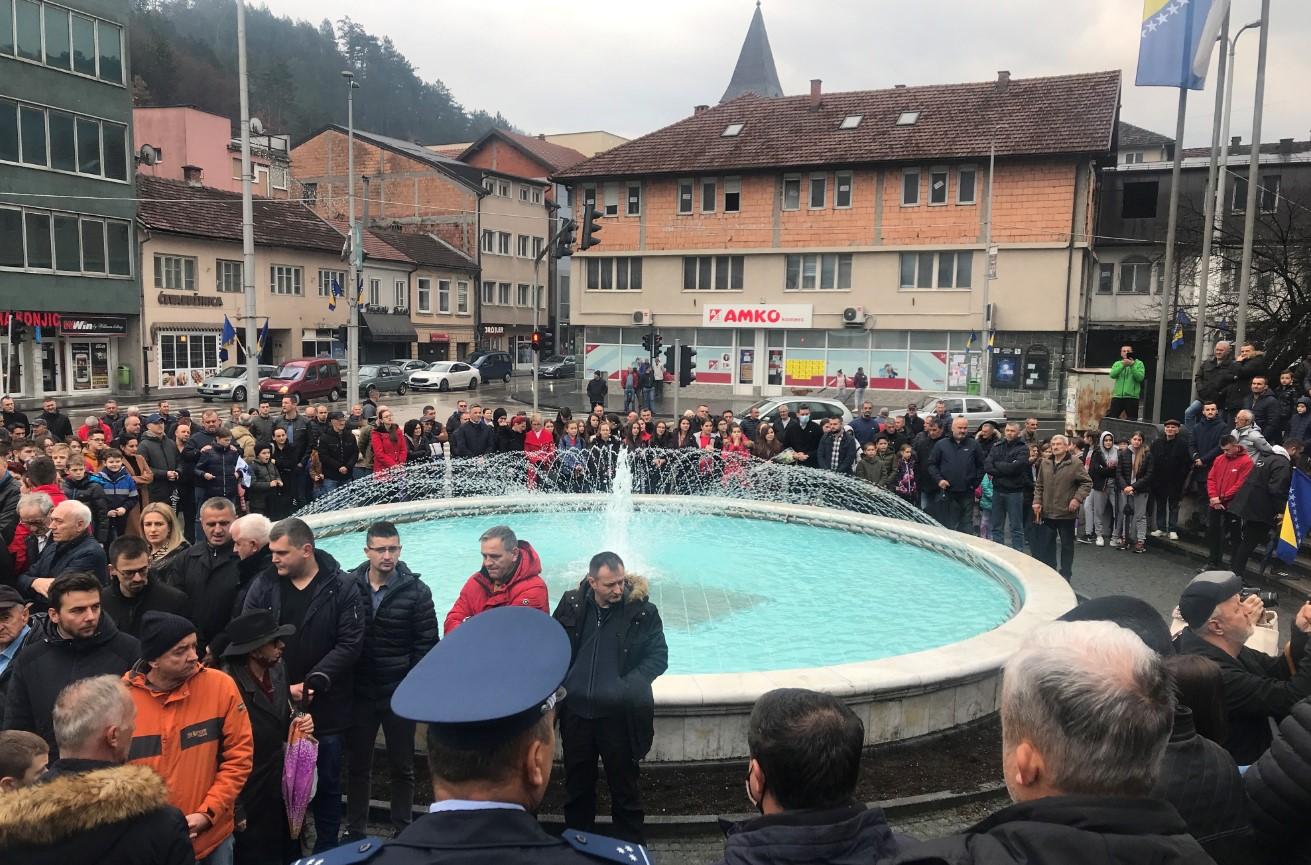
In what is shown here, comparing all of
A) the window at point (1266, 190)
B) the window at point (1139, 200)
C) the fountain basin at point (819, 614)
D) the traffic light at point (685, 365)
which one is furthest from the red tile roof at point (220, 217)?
the window at point (1266, 190)

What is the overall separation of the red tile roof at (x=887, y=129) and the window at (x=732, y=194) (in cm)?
92

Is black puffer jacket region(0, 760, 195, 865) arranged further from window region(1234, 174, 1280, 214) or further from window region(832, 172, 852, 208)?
window region(1234, 174, 1280, 214)

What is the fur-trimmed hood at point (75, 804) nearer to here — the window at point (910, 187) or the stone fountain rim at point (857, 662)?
the stone fountain rim at point (857, 662)

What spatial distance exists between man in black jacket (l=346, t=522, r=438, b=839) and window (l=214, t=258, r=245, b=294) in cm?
4337

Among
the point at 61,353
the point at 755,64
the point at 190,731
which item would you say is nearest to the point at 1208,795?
the point at 190,731

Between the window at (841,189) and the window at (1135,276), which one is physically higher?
the window at (841,189)

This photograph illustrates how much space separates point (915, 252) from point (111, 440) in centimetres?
3420

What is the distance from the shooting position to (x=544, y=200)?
68312 millimetres

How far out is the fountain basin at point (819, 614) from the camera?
20.0 ft

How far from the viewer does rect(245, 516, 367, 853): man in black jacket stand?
5.09 meters

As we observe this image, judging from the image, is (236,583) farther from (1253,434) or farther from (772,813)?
(1253,434)

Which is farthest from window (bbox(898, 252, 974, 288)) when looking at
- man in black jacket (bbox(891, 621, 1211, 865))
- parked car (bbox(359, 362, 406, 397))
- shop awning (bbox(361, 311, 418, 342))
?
man in black jacket (bbox(891, 621, 1211, 865))

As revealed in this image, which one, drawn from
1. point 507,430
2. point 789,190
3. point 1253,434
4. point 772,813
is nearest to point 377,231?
point 789,190

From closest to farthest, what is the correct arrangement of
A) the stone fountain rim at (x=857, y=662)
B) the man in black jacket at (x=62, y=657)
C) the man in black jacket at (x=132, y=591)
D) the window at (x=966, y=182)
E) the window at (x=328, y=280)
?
the man in black jacket at (x=62, y=657) < the man in black jacket at (x=132, y=591) < the stone fountain rim at (x=857, y=662) < the window at (x=966, y=182) < the window at (x=328, y=280)
